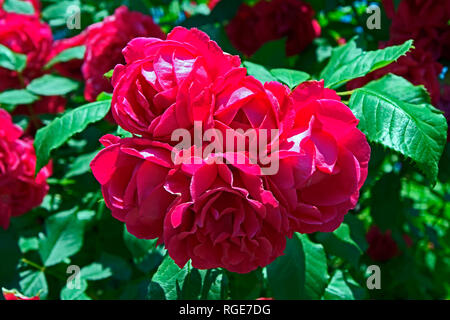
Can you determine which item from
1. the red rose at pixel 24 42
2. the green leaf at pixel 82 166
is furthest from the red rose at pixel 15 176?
the red rose at pixel 24 42

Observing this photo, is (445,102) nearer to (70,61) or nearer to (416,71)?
(416,71)

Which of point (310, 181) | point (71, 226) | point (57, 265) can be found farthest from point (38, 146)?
point (310, 181)

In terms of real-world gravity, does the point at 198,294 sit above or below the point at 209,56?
below

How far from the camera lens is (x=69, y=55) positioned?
1438mm

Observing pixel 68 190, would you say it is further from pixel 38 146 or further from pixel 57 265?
pixel 38 146

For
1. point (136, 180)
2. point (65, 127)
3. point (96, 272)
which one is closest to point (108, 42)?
point (65, 127)

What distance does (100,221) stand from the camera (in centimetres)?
137

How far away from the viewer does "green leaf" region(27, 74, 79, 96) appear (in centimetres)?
140

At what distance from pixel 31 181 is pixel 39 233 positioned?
279 millimetres

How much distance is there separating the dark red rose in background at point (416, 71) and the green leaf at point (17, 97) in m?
0.86

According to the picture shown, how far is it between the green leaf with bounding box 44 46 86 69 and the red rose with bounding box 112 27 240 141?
29.7 inches

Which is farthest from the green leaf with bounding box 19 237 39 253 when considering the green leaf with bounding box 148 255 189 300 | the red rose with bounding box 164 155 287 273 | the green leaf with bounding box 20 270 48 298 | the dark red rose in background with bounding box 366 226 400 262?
the dark red rose in background with bounding box 366 226 400 262

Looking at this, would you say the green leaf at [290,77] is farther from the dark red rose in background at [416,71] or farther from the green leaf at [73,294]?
the green leaf at [73,294]

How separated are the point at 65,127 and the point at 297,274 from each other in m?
0.54
